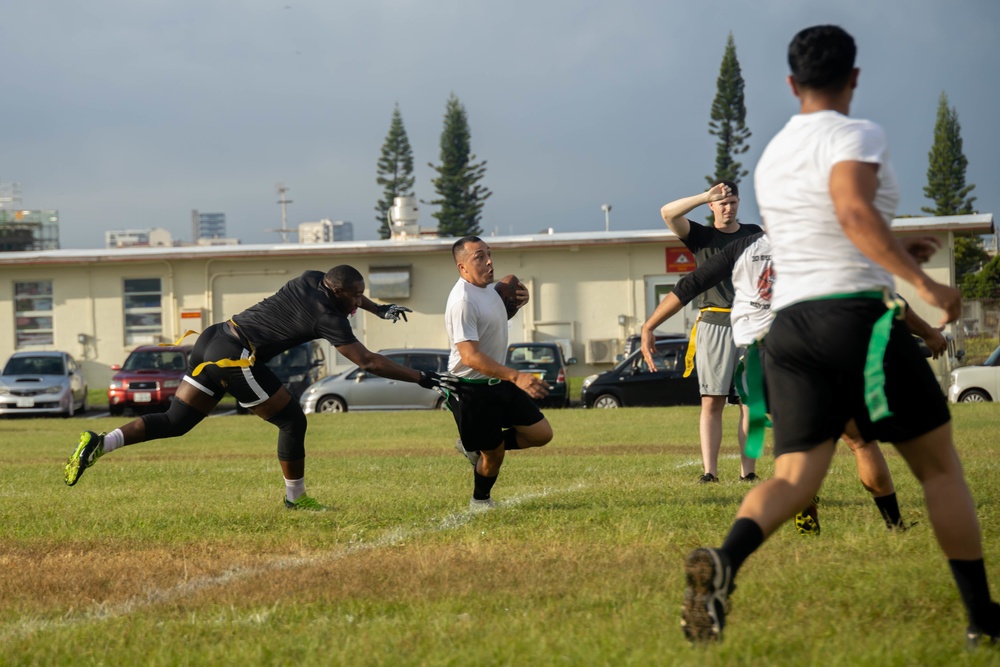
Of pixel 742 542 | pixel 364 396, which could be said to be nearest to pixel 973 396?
pixel 364 396

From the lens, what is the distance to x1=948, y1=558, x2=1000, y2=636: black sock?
Result: 3678mm

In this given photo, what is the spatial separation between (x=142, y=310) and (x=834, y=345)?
33880 millimetres

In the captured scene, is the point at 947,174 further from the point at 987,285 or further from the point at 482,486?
the point at 482,486

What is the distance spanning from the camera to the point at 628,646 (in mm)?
3740

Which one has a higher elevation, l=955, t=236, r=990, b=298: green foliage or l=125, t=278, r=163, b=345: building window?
l=955, t=236, r=990, b=298: green foliage

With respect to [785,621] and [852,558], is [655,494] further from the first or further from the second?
[785,621]

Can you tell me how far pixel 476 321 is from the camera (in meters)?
7.02

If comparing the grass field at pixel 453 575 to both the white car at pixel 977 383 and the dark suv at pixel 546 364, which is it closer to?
the white car at pixel 977 383

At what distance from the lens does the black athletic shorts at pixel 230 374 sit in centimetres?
757

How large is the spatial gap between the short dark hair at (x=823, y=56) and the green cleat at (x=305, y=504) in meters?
4.90

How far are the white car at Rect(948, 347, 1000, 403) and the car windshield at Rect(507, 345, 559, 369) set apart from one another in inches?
344

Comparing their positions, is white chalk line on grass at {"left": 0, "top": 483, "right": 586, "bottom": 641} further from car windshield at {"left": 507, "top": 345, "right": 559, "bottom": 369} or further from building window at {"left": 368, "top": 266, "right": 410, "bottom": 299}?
building window at {"left": 368, "top": 266, "right": 410, "bottom": 299}

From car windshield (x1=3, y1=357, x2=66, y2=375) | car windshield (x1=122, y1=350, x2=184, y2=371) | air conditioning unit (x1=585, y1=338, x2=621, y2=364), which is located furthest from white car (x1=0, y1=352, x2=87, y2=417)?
air conditioning unit (x1=585, y1=338, x2=621, y2=364)

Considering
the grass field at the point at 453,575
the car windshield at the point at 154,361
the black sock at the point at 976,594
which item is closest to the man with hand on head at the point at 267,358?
the grass field at the point at 453,575
